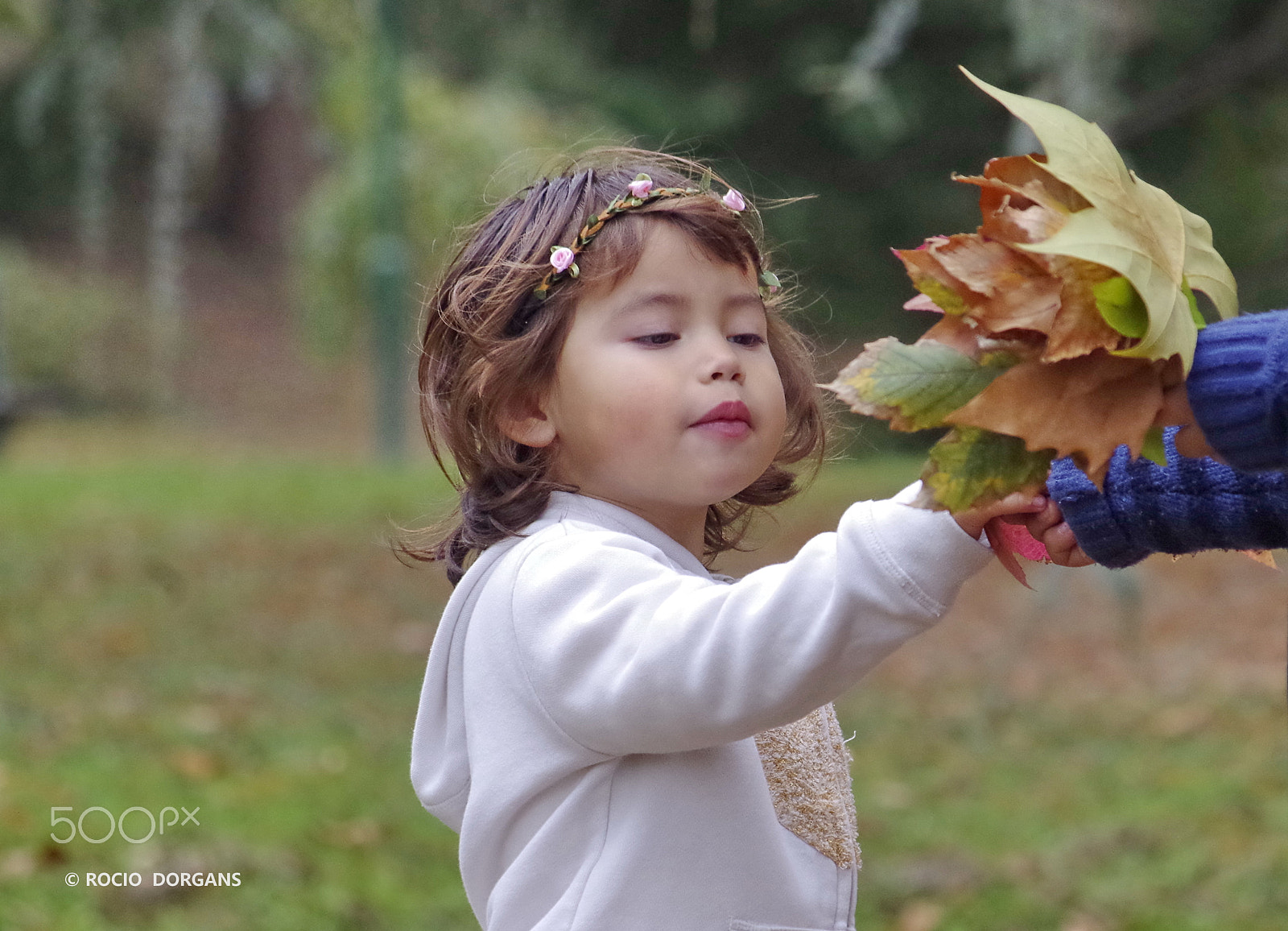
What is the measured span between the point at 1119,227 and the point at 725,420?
1.62 feet

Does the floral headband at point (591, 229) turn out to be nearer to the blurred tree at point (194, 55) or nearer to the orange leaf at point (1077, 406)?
the orange leaf at point (1077, 406)

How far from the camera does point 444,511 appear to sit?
229cm

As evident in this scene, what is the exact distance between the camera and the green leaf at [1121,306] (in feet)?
3.89

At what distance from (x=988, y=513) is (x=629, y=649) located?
340mm

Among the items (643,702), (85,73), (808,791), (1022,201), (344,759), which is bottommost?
(344,759)

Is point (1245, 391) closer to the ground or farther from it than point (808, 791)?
farther from it

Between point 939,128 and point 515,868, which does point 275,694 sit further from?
point 939,128

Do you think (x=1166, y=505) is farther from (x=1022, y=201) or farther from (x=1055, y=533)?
(x=1022, y=201)

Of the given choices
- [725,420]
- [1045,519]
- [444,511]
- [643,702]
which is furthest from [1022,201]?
[444,511]

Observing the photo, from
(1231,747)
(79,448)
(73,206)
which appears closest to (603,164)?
(1231,747)

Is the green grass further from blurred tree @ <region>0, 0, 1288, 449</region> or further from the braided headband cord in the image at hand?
blurred tree @ <region>0, 0, 1288, 449</region>

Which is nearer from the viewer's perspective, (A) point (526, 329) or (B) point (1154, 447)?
(B) point (1154, 447)

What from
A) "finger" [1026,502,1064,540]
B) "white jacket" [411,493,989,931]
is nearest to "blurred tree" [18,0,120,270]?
"white jacket" [411,493,989,931]

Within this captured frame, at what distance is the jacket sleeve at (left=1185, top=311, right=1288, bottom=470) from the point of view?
1230mm
